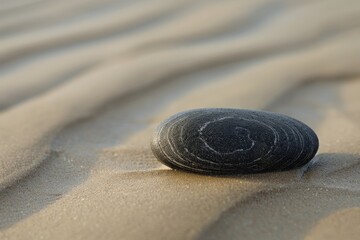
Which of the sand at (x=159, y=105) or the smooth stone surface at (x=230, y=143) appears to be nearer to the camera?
the sand at (x=159, y=105)

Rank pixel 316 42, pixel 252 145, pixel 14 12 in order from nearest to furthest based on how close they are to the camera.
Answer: pixel 252 145 < pixel 316 42 < pixel 14 12

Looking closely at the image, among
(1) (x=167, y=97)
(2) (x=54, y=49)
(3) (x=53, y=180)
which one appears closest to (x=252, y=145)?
(3) (x=53, y=180)

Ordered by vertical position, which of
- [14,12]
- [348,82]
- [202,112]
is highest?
[14,12]

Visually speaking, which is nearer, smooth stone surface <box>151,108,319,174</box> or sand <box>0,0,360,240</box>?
sand <box>0,0,360,240</box>

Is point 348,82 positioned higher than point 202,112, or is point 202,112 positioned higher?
A: point 202,112

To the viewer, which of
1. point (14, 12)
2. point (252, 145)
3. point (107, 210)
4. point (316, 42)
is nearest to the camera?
point (107, 210)

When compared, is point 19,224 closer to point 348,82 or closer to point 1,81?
point 1,81
